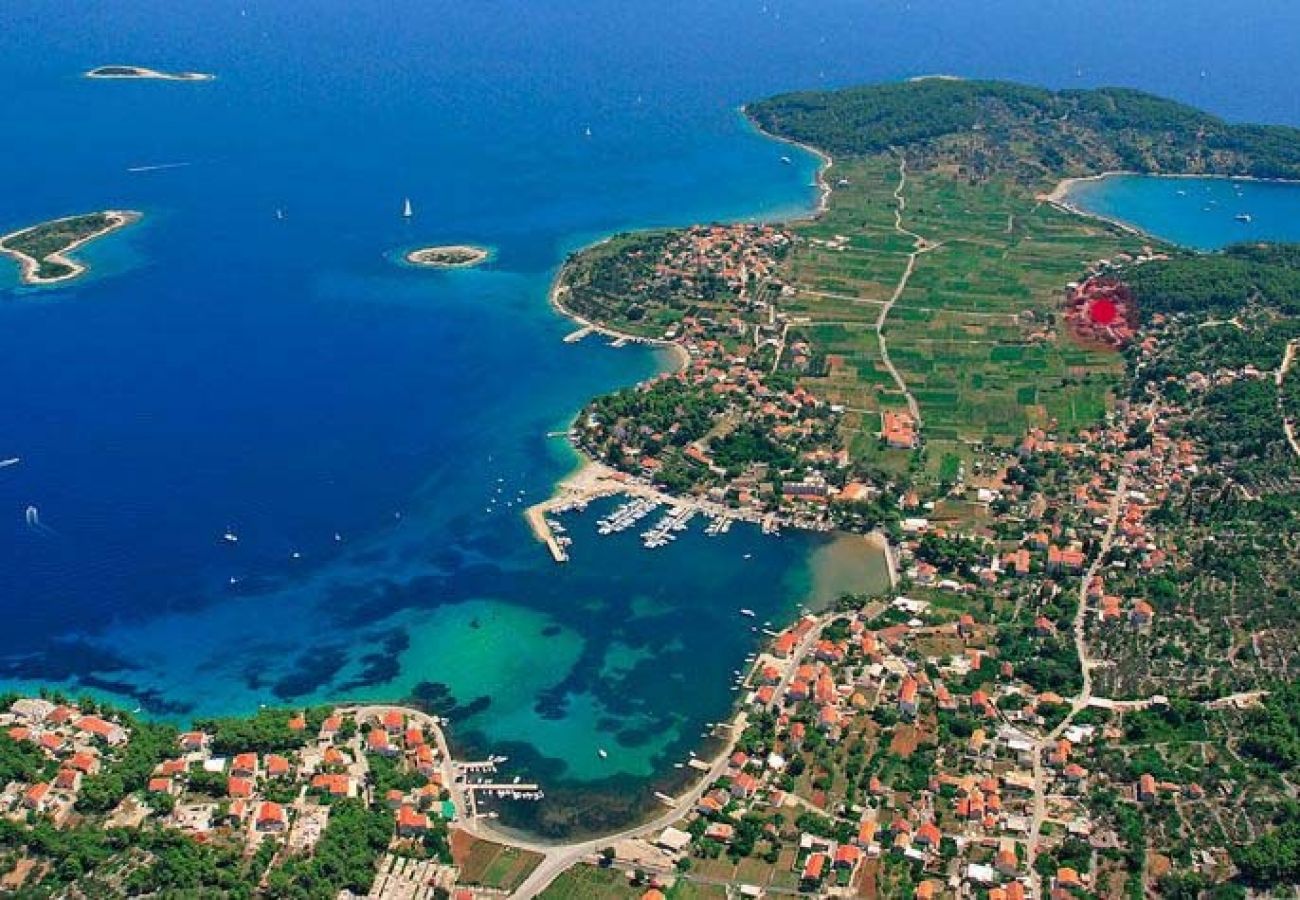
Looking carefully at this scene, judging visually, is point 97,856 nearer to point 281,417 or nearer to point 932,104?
point 281,417

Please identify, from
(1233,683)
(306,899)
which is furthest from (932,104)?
(306,899)

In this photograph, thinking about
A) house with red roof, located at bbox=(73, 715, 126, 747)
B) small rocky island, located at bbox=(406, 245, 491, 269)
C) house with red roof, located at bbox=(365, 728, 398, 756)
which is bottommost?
house with red roof, located at bbox=(365, 728, 398, 756)

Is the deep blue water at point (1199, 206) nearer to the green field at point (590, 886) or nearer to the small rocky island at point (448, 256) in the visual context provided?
the small rocky island at point (448, 256)

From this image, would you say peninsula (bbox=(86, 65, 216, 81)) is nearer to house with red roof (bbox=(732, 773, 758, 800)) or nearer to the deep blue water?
the deep blue water

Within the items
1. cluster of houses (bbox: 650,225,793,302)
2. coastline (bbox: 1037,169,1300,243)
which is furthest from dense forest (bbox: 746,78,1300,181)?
cluster of houses (bbox: 650,225,793,302)

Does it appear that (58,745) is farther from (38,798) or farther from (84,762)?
(38,798)

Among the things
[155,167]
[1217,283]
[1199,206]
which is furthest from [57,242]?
[1199,206]

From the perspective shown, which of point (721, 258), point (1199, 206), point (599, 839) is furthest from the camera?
A: point (1199, 206)
